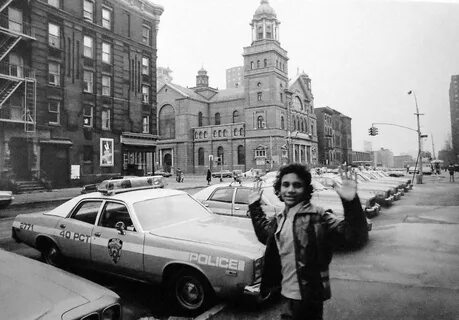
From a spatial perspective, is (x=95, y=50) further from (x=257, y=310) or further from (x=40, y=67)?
(x=257, y=310)

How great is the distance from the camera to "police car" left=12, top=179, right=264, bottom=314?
350 cm

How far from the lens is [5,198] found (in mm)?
5852

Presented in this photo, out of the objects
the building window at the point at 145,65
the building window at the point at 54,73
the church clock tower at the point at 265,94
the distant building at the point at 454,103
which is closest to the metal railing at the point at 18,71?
the building window at the point at 54,73

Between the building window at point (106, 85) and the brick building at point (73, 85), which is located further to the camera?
the building window at point (106, 85)

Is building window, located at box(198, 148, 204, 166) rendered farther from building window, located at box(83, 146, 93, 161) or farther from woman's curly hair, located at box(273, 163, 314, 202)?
woman's curly hair, located at box(273, 163, 314, 202)

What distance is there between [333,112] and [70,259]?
7142cm

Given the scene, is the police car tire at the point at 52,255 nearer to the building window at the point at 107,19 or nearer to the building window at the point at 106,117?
the building window at the point at 106,117

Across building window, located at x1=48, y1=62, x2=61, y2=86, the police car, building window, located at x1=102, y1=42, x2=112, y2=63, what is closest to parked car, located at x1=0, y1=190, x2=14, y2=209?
the police car

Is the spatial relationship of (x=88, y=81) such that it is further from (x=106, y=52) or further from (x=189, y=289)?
(x=189, y=289)

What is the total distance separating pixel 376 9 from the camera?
6.48 metres

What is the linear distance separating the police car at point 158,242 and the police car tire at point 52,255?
15 millimetres

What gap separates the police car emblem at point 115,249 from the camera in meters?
4.14

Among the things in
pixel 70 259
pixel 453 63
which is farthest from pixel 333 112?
pixel 70 259

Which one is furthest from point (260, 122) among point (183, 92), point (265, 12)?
point (265, 12)
